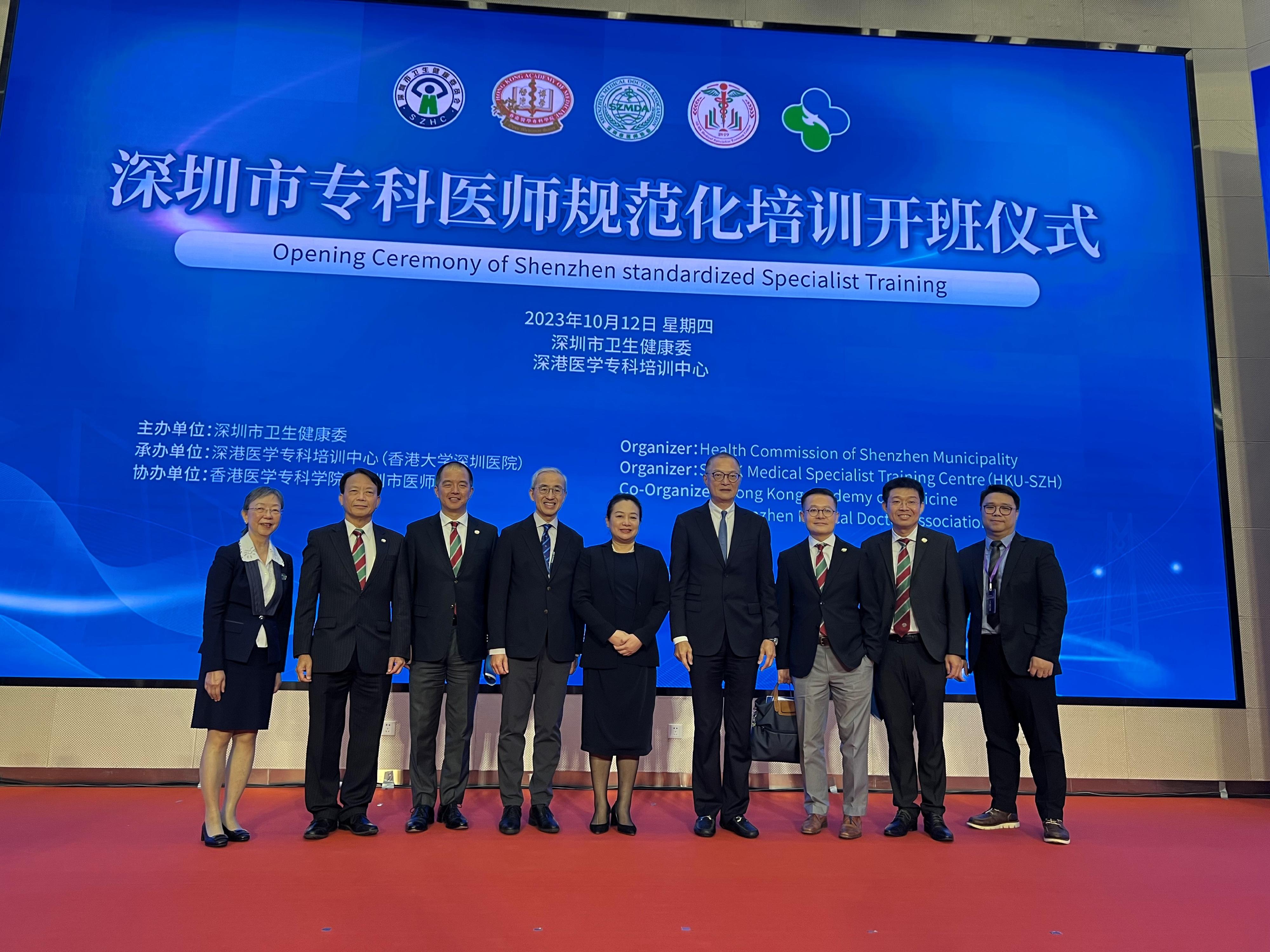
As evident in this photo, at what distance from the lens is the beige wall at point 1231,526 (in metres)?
4.20

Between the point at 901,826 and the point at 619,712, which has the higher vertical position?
the point at 619,712

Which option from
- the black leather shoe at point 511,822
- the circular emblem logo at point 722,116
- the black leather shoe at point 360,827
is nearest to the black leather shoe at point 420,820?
the black leather shoe at point 360,827

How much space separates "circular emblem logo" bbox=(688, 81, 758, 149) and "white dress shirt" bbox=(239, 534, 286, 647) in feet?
10.5

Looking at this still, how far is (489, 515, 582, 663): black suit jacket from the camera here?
3.39 metres

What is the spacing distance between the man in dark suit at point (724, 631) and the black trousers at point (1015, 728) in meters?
0.95

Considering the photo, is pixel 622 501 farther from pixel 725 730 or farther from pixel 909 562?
pixel 909 562

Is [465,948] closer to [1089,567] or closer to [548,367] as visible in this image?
[548,367]

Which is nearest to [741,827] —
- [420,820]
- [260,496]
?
[420,820]

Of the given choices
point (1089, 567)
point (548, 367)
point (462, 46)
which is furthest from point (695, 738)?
point (462, 46)

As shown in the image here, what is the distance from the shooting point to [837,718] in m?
3.49

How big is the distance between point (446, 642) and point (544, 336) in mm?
1835

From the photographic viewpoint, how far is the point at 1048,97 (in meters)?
5.01

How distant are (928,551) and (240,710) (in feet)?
8.66

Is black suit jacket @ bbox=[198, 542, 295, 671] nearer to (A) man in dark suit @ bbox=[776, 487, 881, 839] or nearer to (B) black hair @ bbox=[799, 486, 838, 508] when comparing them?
(A) man in dark suit @ bbox=[776, 487, 881, 839]
